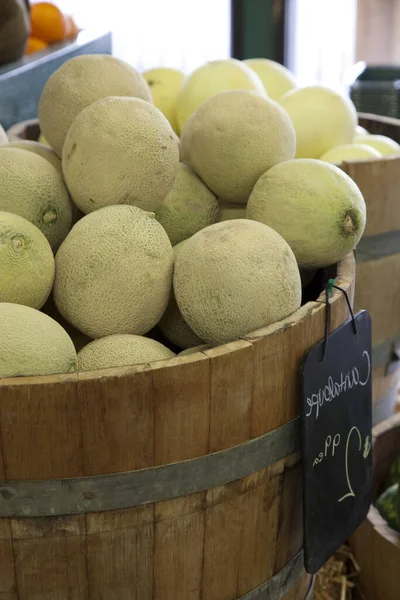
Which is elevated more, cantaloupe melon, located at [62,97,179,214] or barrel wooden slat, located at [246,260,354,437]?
cantaloupe melon, located at [62,97,179,214]

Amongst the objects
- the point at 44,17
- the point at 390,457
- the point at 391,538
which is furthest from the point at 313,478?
the point at 44,17

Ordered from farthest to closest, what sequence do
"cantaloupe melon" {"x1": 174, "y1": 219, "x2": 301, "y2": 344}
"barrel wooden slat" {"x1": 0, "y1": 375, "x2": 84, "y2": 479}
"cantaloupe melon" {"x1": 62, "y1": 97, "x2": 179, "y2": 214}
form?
"cantaloupe melon" {"x1": 62, "y1": 97, "x2": 179, "y2": 214} < "cantaloupe melon" {"x1": 174, "y1": 219, "x2": 301, "y2": 344} < "barrel wooden slat" {"x1": 0, "y1": 375, "x2": 84, "y2": 479}

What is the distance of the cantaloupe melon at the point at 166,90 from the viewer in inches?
64.9

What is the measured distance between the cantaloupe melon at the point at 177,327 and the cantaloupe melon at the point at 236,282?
0.09m

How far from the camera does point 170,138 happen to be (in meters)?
0.99

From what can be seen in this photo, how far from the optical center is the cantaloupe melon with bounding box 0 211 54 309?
0.85m

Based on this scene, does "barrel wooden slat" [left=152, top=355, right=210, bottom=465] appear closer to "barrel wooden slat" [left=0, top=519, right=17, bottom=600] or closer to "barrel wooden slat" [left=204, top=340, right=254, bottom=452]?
"barrel wooden slat" [left=204, top=340, right=254, bottom=452]

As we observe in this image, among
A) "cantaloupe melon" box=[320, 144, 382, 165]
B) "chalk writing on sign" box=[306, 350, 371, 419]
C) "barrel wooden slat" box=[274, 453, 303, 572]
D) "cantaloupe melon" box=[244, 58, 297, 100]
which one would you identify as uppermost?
"cantaloupe melon" box=[244, 58, 297, 100]

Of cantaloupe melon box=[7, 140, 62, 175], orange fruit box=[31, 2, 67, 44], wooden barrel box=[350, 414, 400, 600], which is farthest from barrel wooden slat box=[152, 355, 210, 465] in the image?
orange fruit box=[31, 2, 67, 44]

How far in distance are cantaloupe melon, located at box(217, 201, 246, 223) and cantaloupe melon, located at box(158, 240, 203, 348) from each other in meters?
0.16

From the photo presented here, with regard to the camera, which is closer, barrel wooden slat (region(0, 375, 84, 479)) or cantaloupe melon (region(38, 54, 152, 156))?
barrel wooden slat (region(0, 375, 84, 479))

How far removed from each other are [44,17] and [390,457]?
207cm

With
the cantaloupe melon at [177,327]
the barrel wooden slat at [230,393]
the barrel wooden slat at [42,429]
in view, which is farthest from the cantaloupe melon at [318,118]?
the barrel wooden slat at [42,429]

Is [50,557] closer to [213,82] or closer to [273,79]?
[213,82]
